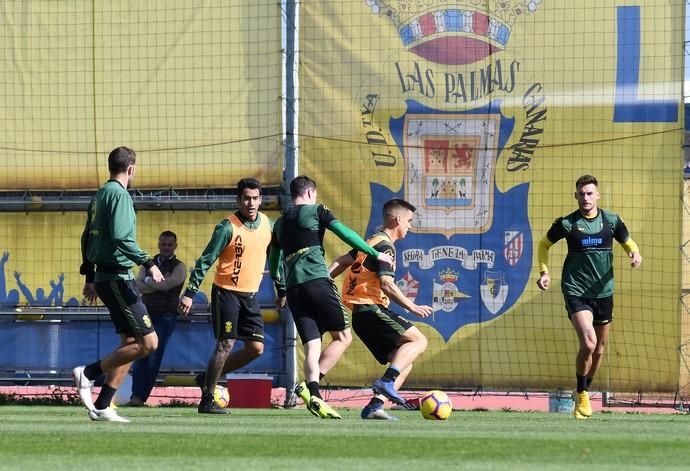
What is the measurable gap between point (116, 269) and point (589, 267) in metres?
4.32

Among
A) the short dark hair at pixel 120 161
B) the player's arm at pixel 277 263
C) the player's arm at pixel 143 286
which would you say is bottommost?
the player's arm at pixel 143 286

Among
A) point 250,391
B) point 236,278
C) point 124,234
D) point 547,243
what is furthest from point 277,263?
point 250,391

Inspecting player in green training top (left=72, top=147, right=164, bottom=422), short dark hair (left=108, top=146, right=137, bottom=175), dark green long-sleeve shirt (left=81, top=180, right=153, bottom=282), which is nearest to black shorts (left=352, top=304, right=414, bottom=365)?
player in green training top (left=72, top=147, right=164, bottom=422)

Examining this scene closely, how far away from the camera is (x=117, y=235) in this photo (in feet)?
32.3

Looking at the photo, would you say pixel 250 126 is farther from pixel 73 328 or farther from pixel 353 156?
pixel 73 328

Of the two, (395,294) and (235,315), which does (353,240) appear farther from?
(235,315)

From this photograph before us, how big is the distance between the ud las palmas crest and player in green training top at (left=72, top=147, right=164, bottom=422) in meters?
4.80

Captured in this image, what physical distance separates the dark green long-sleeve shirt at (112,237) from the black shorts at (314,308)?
1.45 meters

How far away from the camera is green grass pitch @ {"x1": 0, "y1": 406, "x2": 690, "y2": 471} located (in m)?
6.64

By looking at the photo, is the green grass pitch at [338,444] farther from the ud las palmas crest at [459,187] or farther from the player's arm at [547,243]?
the ud las palmas crest at [459,187]

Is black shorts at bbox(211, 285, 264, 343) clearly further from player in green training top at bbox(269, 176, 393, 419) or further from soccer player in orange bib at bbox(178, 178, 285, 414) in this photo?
player in green training top at bbox(269, 176, 393, 419)

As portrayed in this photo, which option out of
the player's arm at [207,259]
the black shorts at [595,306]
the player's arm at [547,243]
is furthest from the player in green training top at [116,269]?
the black shorts at [595,306]

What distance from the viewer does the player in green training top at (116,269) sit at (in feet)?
32.4

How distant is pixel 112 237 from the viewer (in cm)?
991
